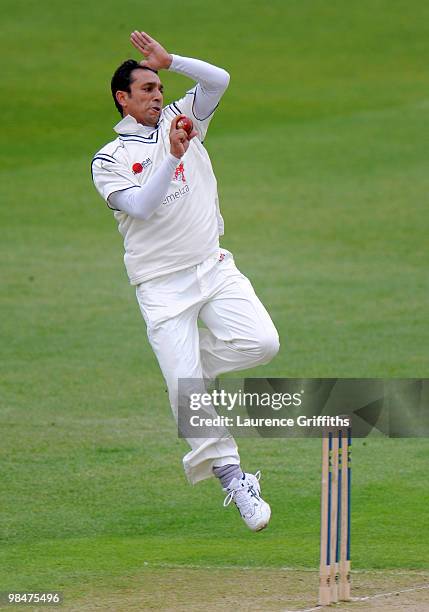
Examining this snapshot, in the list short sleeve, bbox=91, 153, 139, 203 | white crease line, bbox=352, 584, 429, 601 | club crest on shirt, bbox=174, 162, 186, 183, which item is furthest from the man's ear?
white crease line, bbox=352, 584, 429, 601

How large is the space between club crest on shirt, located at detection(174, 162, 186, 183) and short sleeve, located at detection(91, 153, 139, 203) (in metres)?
0.24

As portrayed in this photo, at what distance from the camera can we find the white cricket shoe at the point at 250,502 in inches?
294

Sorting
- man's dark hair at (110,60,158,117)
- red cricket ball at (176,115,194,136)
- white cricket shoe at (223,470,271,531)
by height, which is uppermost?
man's dark hair at (110,60,158,117)

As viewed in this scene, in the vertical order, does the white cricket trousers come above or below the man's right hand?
below

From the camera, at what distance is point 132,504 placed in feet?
31.1

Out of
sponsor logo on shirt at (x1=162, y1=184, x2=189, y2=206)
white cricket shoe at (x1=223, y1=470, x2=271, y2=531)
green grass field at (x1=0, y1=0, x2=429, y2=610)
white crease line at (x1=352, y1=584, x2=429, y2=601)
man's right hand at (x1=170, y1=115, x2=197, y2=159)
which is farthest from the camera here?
green grass field at (x1=0, y1=0, x2=429, y2=610)

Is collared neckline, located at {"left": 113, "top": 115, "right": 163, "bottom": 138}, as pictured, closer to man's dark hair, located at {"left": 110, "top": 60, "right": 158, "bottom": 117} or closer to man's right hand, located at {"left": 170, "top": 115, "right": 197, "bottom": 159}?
man's dark hair, located at {"left": 110, "top": 60, "right": 158, "bottom": 117}

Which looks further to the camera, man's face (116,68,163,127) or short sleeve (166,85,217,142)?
short sleeve (166,85,217,142)

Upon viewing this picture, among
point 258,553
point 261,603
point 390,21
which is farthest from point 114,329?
point 390,21

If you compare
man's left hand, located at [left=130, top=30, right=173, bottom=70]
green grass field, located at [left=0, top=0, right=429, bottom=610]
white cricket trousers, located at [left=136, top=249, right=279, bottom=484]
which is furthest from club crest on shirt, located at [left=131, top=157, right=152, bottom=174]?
green grass field, located at [left=0, top=0, right=429, bottom=610]

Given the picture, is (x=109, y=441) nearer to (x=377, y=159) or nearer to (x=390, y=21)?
A: (x=377, y=159)

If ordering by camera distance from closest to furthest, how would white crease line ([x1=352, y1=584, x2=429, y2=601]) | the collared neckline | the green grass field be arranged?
white crease line ([x1=352, y1=584, x2=429, y2=601]) < the collared neckline < the green grass field

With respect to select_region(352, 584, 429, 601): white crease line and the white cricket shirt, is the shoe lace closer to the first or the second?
select_region(352, 584, 429, 601): white crease line

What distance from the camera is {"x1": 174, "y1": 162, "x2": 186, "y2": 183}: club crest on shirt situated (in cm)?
780
